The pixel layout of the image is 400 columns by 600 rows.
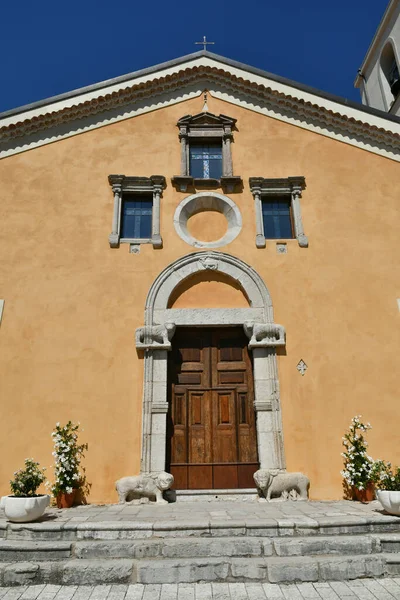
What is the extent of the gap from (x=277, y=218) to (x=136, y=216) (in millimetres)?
3089

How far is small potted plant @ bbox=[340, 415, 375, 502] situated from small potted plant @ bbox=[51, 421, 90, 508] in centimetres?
448

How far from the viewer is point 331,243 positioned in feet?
29.3

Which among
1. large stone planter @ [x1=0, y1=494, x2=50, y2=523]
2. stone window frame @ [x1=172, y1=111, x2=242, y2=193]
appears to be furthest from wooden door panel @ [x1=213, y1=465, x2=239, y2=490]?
stone window frame @ [x1=172, y1=111, x2=242, y2=193]

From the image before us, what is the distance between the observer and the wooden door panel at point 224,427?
25.5 feet

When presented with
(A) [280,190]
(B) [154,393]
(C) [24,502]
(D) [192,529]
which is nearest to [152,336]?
(B) [154,393]

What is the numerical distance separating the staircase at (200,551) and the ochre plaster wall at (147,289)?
7.35 ft

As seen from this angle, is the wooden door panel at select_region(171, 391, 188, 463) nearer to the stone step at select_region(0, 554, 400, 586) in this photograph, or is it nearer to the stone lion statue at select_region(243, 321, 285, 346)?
the stone lion statue at select_region(243, 321, 285, 346)

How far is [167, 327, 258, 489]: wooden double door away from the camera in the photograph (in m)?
7.67

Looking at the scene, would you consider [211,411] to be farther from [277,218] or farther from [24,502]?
[277,218]

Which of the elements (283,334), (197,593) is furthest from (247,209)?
(197,593)

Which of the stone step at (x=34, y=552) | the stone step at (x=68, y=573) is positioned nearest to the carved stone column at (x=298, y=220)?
the stone step at (x=68, y=573)

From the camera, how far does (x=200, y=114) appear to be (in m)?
9.97

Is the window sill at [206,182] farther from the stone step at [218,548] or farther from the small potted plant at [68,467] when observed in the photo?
the stone step at [218,548]

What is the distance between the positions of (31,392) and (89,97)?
267 inches
